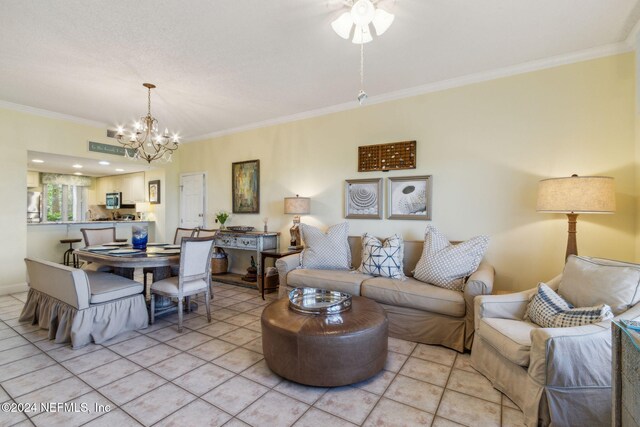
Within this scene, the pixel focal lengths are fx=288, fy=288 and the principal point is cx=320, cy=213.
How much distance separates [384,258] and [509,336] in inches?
56.3

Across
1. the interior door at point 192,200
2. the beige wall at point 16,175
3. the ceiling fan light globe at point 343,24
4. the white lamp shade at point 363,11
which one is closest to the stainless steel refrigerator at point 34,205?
the beige wall at point 16,175

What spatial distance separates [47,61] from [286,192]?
3079mm

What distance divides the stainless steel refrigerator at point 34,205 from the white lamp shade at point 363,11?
973 cm

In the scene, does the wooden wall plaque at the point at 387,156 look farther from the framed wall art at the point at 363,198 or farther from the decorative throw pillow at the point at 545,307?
the decorative throw pillow at the point at 545,307

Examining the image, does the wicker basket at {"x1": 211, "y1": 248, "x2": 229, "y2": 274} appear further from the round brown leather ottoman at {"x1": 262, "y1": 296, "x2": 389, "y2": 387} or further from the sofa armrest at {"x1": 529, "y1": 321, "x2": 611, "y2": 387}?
the sofa armrest at {"x1": 529, "y1": 321, "x2": 611, "y2": 387}

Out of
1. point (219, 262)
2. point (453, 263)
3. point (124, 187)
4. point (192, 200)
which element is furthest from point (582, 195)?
point (124, 187)

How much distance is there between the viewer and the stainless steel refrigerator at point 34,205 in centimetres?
763

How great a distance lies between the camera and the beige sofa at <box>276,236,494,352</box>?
251cm

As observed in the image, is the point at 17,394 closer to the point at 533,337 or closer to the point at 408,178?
the point at 533,337

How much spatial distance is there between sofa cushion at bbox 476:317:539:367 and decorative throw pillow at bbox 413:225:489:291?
644 mm

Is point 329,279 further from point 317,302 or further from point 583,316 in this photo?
point 583,316

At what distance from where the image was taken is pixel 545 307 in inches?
77.6

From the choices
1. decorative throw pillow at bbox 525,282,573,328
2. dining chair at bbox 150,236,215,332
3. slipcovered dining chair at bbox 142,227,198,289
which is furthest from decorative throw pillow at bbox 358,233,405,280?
slipcovered dining chair at bbox 142,227,198,289

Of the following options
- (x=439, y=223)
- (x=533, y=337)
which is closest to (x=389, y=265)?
(x=439, y=223)
